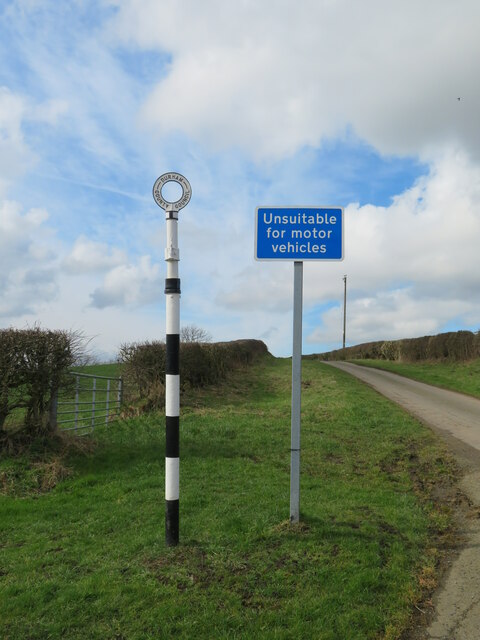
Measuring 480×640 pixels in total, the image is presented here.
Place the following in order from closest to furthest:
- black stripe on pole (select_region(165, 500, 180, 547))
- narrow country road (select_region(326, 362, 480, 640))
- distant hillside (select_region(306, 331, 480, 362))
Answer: narrow country road (select_region(326, 362, 480, 640)), black stripe on pole (select_region(165, 500, 180, 547)), distant hillside (select_region(306, 331, 480, 362))

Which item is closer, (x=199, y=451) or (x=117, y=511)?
(x=117, y=511)

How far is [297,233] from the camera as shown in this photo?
595cm

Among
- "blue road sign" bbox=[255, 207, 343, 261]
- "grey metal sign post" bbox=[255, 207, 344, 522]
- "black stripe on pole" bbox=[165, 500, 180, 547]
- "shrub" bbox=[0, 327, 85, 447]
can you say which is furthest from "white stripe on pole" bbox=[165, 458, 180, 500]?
"shrub" bbox=[0, 327, 85, 447]

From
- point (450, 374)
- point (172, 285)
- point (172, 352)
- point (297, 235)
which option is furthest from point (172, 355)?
point (450, 374)

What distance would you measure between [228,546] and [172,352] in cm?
208

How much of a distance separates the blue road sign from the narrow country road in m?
3.46

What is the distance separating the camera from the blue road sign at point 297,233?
5.92m

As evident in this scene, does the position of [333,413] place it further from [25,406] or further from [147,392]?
[25,406]

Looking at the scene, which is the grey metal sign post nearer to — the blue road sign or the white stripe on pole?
the blue road sign

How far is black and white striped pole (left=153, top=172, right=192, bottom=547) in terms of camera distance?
5402 mm

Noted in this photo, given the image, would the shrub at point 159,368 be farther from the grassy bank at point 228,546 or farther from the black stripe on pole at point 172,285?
the black stripe on pole at point 172,285

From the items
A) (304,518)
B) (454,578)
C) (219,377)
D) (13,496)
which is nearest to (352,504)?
(304,518)

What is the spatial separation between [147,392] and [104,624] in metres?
12.9

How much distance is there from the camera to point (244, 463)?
938cm
